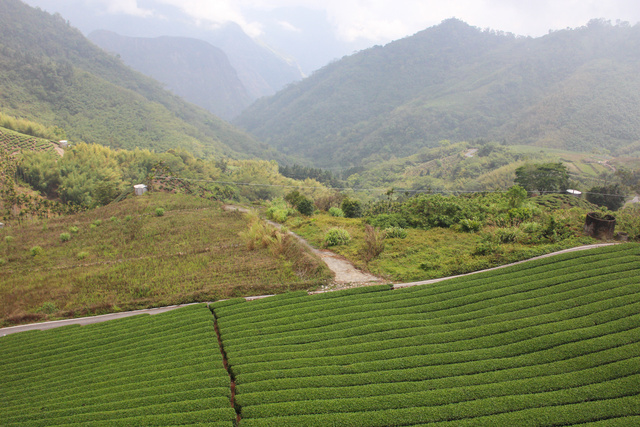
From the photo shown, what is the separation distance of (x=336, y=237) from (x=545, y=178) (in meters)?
21.2

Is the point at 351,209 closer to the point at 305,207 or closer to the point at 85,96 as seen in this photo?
the point at 305,207

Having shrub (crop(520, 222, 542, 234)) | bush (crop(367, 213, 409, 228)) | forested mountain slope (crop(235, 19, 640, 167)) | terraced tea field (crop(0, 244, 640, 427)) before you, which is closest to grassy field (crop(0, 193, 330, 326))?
terraced tea field (crop(0, 244, 640, 427))

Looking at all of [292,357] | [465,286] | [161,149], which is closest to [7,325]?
[292,357]

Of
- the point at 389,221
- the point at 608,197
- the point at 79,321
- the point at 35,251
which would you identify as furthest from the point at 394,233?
the point at 608,197

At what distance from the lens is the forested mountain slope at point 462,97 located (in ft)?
287

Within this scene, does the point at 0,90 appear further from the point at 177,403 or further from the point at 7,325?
the point at 177,403

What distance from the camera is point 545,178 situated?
27.1 m

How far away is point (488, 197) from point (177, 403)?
56.1 feet

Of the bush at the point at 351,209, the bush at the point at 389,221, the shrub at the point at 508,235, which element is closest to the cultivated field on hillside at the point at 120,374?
the bush at the point at 389,221

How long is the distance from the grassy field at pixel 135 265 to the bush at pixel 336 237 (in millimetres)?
1602

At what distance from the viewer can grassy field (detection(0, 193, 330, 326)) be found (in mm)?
11914

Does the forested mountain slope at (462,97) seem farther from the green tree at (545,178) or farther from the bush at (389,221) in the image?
the bush at (389,221)

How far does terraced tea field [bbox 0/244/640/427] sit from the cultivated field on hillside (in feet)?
0.11

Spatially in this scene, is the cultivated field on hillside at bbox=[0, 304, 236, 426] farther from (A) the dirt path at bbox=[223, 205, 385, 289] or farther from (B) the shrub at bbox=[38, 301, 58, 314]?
(A) the dirt path at bbox=[223, 205, 385, 289]
